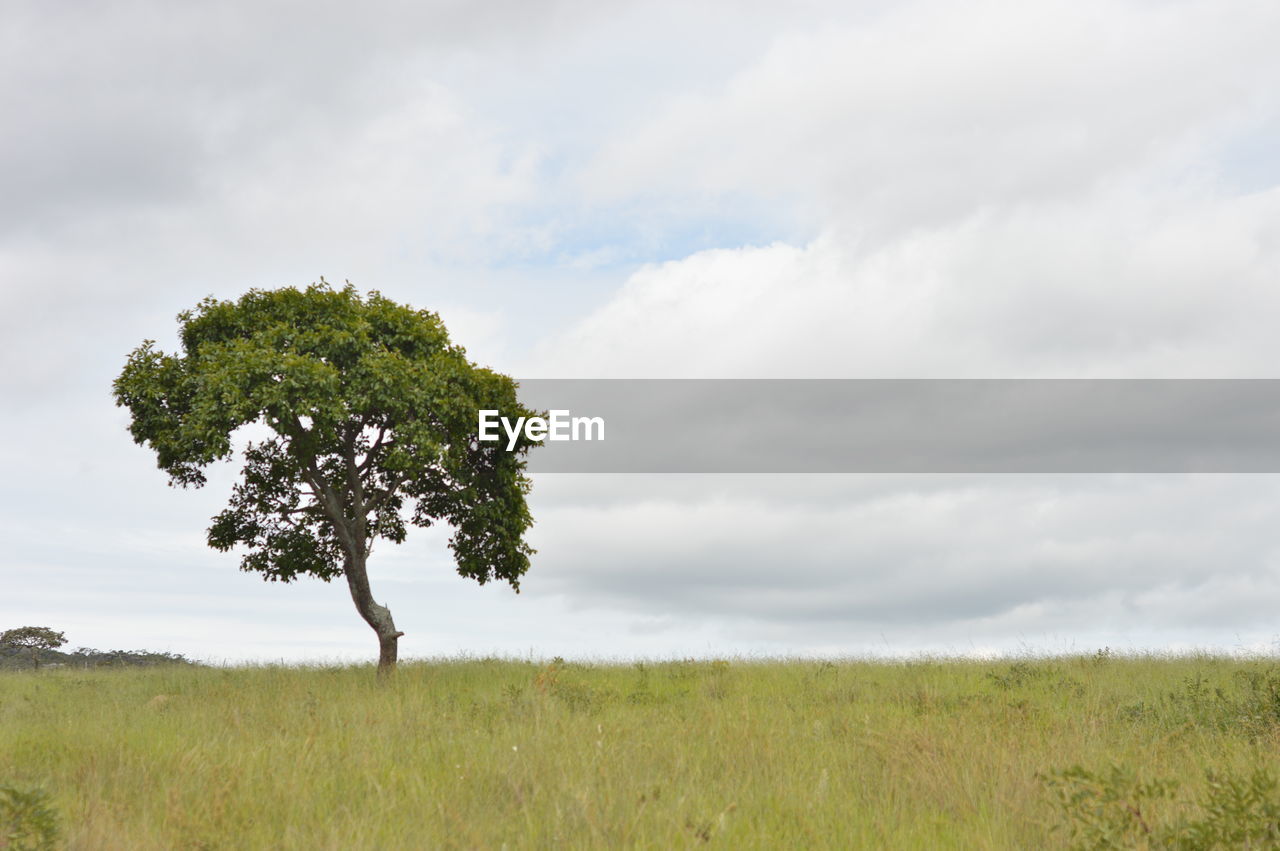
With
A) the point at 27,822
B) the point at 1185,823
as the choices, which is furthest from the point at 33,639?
the point at 1185,823

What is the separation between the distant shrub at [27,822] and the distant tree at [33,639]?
29864 millimetres

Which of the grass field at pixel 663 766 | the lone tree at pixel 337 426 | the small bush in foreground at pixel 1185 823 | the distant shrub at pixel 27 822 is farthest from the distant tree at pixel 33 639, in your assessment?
the small bush in foreground at pixel 1185 823

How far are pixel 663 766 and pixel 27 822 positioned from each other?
615cm

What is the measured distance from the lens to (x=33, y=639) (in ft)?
108

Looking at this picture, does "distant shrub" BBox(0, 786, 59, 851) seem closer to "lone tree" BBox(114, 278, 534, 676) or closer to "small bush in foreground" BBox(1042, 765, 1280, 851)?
"small bush in foreground" BBox(1042, 765, 1280, 851)

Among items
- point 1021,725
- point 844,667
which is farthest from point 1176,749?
point 844,667

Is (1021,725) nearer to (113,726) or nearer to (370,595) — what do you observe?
(113,726)

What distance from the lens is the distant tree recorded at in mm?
33000

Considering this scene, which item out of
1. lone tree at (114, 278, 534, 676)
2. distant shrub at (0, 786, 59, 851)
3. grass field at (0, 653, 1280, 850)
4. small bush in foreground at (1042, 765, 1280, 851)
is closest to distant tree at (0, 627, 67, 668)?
lone tree at (114, 278, 534, 676)

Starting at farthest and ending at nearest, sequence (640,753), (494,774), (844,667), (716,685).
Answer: (844,667) → (716,685) → (640,753) → (494,774)

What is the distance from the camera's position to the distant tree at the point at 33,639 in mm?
33000

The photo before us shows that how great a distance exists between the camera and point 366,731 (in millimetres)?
12820

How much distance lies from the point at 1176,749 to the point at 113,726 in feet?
48.4

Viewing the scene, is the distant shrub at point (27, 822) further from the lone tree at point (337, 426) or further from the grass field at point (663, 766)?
the lone tree at point (337, 426)
